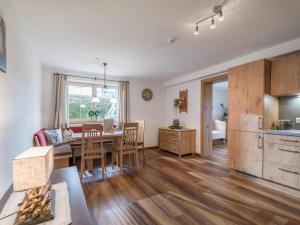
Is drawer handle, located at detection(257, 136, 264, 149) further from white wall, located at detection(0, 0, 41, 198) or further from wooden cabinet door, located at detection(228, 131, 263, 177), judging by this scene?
white wall, located at detection(0, 0, 41, 198)

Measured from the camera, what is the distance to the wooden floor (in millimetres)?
1914

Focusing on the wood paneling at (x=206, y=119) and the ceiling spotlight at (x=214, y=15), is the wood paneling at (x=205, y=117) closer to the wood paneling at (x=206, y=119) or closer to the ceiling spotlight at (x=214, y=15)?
the wood paneling at (x=206, y=119)

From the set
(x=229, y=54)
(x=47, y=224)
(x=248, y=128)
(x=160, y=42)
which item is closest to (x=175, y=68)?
(x=229, y=54)

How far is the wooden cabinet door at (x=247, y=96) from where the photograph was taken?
2.87 m

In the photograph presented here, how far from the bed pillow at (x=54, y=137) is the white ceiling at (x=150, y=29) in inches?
64.5

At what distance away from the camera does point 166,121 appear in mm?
6164

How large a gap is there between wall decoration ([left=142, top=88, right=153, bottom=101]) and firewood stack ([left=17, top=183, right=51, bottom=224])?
4.87 meters

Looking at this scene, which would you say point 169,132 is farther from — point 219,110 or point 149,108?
point 219,110

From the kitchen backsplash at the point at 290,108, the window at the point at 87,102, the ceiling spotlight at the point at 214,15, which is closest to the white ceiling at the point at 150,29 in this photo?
the ceiling spotlight at the point at 214,15

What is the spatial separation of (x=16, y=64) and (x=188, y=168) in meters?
3.46

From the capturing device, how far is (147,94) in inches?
228

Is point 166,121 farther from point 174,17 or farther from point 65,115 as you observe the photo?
point 174,17

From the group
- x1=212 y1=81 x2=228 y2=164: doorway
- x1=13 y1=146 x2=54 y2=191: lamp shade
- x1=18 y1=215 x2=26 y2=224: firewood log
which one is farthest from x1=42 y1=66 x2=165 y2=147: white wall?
x1=18 y1=215 x2=26 y2=224: firewood log

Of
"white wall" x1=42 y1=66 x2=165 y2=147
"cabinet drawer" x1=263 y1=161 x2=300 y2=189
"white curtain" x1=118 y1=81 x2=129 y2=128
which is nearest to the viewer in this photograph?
"cabinet drawer" x1=263 y1=161 x2=300 y2=189
